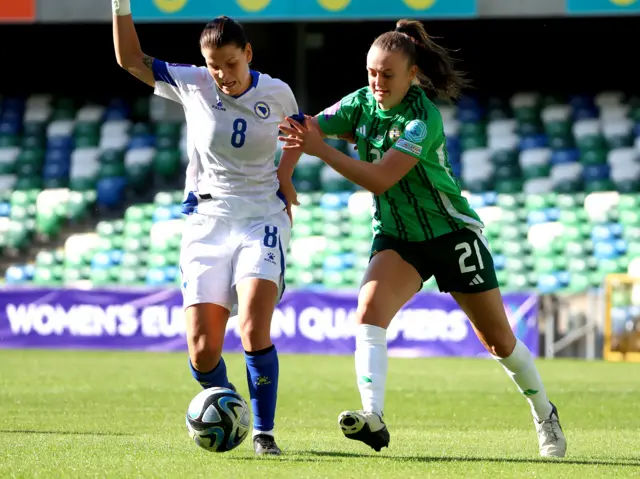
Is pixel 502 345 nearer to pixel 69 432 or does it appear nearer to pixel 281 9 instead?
pixel 69 432

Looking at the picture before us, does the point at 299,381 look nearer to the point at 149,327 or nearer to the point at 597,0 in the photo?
the point at 149,327

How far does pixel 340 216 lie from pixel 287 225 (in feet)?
45.9

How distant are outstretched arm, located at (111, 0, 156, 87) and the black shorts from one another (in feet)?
4.96

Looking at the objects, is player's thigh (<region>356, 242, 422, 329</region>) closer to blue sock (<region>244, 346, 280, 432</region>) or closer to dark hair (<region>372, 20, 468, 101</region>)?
blue sock (<region>244, 346, 280, 432</region>)

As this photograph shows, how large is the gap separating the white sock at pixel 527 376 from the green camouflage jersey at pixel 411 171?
72cm

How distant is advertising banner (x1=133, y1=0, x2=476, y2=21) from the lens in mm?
18469

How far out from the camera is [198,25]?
2283 centimetres

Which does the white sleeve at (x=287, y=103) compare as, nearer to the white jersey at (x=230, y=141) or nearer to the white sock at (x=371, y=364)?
the white jersey at (x=230, y=141)

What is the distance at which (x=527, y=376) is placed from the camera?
629 cm

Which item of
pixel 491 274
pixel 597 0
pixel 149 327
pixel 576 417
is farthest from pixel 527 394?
pixel 597 0

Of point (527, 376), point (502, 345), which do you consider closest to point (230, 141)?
point (502, 345)

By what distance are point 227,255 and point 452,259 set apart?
113cm

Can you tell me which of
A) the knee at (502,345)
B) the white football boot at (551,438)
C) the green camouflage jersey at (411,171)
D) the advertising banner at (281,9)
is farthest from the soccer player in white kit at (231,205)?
the advertising banner at (281,9)

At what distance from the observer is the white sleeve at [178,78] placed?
6.15 meters
